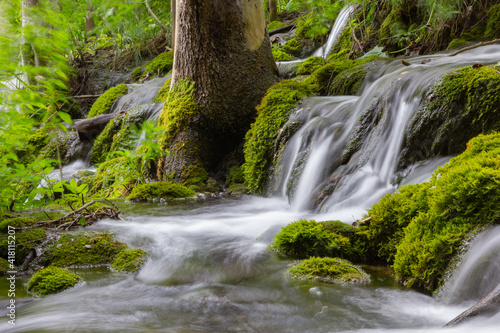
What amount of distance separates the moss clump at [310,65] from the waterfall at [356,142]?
2.21m

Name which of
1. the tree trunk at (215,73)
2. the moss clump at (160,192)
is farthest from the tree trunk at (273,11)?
the moss clump at (160,192)

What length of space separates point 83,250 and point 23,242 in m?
0.48

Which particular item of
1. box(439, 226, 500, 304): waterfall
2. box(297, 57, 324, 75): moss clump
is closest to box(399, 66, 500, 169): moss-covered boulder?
box(439, 226, 500, 304): waterfall

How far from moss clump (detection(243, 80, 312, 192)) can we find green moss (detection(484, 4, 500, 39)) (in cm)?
268

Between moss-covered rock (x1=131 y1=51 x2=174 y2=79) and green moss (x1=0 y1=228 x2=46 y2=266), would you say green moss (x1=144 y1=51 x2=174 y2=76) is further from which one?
green moss (x1=0 y1=228 x2=46 y2=266)

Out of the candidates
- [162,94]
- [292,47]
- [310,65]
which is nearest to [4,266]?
[162,94]

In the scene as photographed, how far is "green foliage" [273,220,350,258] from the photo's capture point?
3016mm

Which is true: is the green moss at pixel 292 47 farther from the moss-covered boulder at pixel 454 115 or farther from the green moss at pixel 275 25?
the moss-covered boulder at pixel 454 115

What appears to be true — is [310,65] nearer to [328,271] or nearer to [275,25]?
[328,271]

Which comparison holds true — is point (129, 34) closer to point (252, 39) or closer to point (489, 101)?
point (252, 39)

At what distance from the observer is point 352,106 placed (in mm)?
5230

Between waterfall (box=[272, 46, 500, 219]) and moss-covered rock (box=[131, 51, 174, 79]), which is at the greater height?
moss-covered rock (box=[131, 51, 174, 79])

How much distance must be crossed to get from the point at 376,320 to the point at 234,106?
194 inches

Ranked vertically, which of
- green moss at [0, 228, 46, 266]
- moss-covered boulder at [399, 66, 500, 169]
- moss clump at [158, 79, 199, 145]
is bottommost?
green moss at [0, 228, 46, 266]
